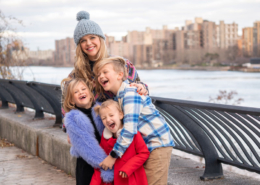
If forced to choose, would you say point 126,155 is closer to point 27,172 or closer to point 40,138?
point 27,172

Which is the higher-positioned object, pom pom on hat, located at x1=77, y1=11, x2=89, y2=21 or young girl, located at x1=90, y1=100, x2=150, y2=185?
pom pom on hat, located at x1=77, y1=11, x2=89, y2=21

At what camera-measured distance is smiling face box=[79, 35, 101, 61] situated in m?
3.02

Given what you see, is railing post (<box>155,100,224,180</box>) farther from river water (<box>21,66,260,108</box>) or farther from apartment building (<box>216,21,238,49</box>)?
apartment building (<box>216,21,238,49</box>)

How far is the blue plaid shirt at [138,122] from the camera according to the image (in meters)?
2.40

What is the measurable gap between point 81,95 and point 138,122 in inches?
21.8

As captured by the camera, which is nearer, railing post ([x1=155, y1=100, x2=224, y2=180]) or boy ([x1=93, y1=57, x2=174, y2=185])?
boy ([x1=93, y1=57, x2=174, y2=185])

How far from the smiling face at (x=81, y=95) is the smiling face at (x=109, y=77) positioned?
0.27m

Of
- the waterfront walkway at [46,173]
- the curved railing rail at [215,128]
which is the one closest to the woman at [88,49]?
the curved railing rail at [215,128]

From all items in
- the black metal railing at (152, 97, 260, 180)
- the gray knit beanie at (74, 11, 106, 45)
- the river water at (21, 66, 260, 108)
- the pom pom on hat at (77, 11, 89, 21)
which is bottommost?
the river water at (21, 66, 260, 108)

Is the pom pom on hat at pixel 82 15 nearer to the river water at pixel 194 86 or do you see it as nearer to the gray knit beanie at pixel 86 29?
the gray knit beanie at pixel 86 29

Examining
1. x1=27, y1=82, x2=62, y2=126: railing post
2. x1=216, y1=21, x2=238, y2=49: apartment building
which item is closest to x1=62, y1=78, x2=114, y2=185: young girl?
x1=27, y1=82, x2=62, y2=126: railing post

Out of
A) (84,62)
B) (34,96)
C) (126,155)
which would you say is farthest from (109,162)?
(34,96)

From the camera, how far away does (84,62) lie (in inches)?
119

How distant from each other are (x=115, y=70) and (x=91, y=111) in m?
0.46
